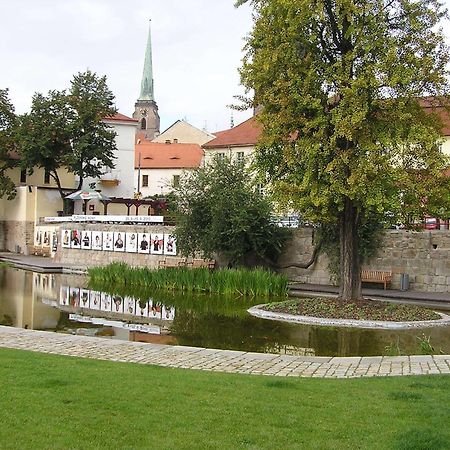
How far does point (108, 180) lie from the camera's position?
61.5m

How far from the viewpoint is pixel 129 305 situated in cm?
2156

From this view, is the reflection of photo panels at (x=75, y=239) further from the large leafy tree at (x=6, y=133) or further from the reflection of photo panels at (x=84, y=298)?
the large leafy tree at (x=6, y=133)

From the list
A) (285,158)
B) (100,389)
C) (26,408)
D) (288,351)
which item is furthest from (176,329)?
(26,408)

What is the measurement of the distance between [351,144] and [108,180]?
147 ft

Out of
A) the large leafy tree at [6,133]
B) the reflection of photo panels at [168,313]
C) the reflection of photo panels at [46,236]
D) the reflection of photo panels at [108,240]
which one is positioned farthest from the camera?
the large leafy tree at [6,133]

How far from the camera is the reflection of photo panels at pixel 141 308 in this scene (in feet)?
64.1

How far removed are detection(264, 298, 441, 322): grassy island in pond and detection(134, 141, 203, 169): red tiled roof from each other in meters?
60.2

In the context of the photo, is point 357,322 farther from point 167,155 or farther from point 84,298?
point 167,155

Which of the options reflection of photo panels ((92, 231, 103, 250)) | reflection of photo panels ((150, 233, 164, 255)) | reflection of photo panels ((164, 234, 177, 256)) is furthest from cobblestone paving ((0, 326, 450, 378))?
reflection of photo panels ((92, 231, 103, 250))

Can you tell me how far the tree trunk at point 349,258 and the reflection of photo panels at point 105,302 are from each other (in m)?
7.45

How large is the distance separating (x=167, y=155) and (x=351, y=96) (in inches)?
2575

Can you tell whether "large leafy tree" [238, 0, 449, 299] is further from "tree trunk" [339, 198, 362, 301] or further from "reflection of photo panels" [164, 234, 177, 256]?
A: "reflection of photo panels" [164, 234, 177, 256]

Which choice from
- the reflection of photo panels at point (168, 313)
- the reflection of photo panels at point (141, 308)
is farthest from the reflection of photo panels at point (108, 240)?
the reflection of photo panels at point (168, 313)

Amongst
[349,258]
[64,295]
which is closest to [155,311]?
[64,295]
